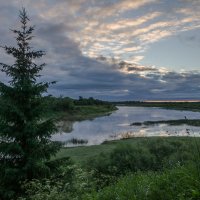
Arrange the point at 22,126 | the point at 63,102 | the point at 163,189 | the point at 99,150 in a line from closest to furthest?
1. the point at 163,189
2. the point at 22,126
3. the point at 99,150
4. the point at 63,102

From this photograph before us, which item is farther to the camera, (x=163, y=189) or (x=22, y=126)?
(x=22, y=126)

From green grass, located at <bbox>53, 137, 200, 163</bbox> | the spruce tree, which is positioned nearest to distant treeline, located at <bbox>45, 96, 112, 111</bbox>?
the spruce tree

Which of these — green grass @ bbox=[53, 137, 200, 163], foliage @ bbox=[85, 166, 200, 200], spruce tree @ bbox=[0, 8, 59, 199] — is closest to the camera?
foliage @ bbox=[85, 166, 200, 200]

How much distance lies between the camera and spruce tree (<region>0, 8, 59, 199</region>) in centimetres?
1190

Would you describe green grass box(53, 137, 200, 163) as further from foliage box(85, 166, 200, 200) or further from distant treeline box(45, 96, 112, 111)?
foliage box(85, 166, 200, 200)

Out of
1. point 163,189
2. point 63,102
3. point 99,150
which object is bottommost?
point 99,150

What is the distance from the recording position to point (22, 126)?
41.4 ft

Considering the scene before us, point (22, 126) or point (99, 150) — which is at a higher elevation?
point (22, 126)

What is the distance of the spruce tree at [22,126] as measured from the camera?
11.9 meters

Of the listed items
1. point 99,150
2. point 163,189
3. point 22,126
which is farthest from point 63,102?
point 163,189

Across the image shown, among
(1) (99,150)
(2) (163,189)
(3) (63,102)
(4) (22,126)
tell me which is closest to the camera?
(2) (163,189)

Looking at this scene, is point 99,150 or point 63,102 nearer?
point 99,150

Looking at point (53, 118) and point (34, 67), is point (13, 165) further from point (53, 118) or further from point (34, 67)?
point (34, 67)

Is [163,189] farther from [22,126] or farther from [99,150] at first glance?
[99,150]
